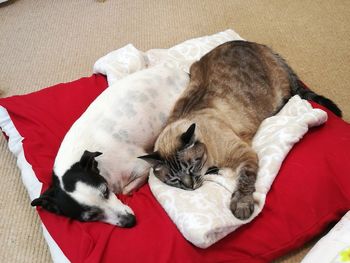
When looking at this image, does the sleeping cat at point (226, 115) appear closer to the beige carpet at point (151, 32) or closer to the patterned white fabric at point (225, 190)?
the patterned white fabric at point (225, 190)

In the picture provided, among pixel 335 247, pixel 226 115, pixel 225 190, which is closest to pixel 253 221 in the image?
pixel 225 190

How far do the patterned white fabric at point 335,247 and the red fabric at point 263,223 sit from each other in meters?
0.10

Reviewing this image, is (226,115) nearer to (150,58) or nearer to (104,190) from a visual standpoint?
(104,190)

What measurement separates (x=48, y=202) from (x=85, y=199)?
155 mm

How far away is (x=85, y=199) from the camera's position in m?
1.42

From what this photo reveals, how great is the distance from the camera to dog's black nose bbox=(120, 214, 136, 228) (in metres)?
1.43

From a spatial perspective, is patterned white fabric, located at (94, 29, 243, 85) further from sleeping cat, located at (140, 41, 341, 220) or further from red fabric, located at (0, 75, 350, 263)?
red fabric, located at (0, 75, 350, 263)

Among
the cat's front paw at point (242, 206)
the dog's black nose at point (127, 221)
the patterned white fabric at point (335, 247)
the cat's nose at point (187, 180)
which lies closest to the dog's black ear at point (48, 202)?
the dog's black nose at point (127, 221)

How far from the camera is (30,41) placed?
2959 mm

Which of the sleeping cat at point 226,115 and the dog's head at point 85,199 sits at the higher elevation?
the sleeping cat at point 226,115

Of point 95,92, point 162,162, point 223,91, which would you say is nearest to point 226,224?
point 162,162

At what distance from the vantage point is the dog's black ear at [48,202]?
1440 millimetres

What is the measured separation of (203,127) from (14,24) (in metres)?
2.24

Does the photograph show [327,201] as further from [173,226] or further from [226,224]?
[173,226]
